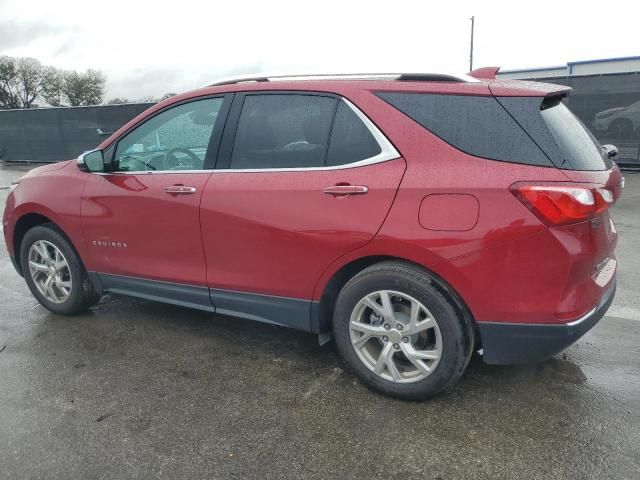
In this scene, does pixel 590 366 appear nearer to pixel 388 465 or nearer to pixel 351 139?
pixel 388 465

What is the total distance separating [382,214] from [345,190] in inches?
9.7

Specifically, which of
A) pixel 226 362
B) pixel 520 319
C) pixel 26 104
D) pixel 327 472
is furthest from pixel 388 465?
pixel 26 104

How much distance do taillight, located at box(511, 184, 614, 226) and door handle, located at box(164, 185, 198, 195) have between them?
1.93 m

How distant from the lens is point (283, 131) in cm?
302

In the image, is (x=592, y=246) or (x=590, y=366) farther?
(x=590, y=366)

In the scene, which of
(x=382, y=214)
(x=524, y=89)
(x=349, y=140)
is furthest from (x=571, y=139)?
(x=349, y=140)

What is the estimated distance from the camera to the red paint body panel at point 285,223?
2.66m

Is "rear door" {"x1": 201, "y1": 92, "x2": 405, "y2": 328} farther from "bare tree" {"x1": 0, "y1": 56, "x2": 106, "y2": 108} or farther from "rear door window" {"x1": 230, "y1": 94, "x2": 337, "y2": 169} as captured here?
"bare tree" {"x1": 0, "y1": 56, "x2": 106, "y2": 108}

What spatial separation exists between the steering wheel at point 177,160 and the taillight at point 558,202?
2.01 metres

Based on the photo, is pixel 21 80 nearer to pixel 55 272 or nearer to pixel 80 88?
pixel 80 88

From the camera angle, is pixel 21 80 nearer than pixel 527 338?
No

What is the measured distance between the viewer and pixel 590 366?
310cm

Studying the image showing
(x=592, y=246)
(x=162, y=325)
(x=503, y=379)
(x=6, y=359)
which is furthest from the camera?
(x=162, y=325)

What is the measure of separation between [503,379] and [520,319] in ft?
2.27
